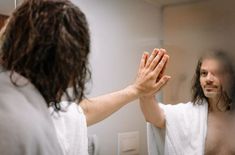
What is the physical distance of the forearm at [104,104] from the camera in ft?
3.18

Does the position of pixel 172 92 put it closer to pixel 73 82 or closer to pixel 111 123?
pixel 111 123

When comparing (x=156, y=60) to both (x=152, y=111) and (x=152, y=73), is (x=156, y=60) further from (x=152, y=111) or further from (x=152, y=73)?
(x=152, y=111)

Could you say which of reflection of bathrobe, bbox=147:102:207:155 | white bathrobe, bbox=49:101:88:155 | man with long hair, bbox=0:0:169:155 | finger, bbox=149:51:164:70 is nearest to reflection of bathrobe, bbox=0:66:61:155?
man with long hair, bbox=0:0:169:155

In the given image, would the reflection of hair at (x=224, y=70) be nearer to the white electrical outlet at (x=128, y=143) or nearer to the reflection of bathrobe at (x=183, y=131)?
the reflection of bathrobe at (x=183, y=131)

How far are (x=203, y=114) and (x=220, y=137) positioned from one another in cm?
10

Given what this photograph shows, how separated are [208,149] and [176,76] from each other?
0.29 metres

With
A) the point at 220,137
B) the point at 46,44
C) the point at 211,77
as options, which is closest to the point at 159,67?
the point at 211,77

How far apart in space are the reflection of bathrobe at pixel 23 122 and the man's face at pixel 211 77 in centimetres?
64

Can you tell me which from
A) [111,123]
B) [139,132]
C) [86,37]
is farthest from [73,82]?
[139,132]

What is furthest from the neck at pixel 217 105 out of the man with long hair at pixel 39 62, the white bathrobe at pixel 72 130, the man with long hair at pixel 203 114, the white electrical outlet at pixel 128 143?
the man with long hair at pixel 39 62

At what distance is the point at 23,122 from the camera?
1.74 ft

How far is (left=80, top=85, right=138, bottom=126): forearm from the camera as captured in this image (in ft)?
3.18

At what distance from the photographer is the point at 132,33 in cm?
121

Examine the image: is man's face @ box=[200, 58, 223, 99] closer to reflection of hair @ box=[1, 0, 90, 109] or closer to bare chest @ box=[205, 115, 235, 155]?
bare chest @ box=[205, 115, 235, 155]
